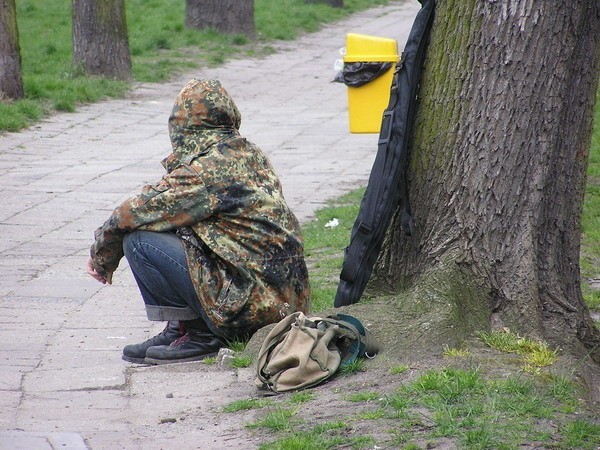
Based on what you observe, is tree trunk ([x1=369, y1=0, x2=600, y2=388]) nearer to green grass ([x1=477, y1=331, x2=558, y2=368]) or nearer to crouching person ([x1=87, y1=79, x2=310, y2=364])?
green grass ([x1=477, y1=331, x2=558, y2=368])

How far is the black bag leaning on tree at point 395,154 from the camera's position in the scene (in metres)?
4.86

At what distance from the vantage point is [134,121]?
1255 cm

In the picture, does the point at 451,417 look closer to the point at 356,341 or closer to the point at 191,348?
the point at 356,341

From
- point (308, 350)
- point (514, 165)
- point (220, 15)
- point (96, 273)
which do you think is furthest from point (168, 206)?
point (220, 15)

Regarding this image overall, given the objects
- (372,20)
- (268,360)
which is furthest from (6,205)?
(372,20)

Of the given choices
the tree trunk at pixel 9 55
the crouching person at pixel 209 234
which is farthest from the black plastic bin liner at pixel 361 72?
the tree trunk at pixel 9 55

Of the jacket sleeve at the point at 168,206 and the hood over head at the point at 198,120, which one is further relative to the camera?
the hood over head at the point at 198,120

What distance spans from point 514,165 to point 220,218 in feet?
4.45

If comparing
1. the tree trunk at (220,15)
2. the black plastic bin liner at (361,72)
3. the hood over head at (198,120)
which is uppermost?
the black plastic bin liner at (361,72)

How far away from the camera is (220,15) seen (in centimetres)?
1802

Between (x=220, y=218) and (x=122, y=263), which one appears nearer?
(x=220, y=218)

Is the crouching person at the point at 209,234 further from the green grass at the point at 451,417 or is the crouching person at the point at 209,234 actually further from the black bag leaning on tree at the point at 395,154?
the green grass at the point at 451,417

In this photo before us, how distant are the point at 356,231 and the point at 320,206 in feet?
12.9

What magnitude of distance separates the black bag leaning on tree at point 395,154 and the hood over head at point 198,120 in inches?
29.2
